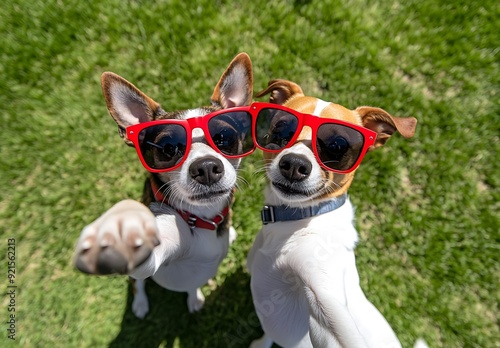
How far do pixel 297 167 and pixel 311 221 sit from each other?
50 cm

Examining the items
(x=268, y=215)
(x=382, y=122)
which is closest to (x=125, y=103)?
(x=268, y=215)

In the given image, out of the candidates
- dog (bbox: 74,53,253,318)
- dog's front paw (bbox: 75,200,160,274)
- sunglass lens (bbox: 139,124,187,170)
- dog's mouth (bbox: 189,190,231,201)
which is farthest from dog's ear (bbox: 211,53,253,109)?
dog's front paw (bbox: 75,200,160,274)

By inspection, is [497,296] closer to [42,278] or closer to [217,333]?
[217,333]

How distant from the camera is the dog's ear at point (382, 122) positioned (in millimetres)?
2514

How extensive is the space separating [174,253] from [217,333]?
6.90 feet

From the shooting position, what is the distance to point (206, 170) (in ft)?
7.47

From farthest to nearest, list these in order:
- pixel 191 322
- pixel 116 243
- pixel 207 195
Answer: pixel 191 322
pixel 207 195
pixel 116 243

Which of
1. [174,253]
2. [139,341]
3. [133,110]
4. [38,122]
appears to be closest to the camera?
[174,253]

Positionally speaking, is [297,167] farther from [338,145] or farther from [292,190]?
[338,145]

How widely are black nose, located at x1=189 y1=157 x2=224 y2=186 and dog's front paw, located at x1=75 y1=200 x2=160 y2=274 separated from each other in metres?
0.74

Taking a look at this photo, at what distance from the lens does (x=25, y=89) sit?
4195mm

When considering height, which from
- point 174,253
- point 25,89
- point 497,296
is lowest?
point 497,296

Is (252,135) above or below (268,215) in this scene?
above

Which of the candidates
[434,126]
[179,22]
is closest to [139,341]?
[179,22]
